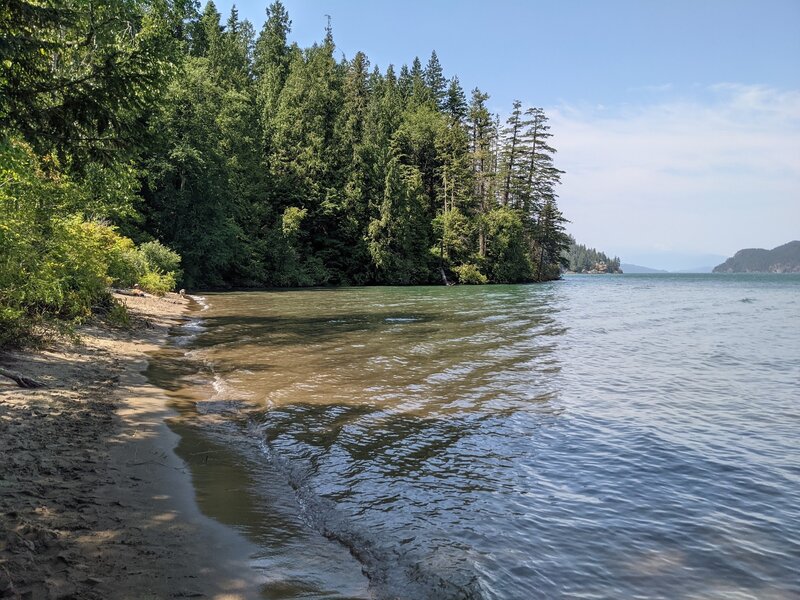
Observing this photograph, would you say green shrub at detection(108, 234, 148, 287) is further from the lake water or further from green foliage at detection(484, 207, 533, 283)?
green foliage at detection(484, 207, 533, 283)

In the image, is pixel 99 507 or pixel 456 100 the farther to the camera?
pixel 456 100

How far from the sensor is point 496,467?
644 cm

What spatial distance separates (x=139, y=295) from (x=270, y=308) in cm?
592

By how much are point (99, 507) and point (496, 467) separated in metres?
4.32

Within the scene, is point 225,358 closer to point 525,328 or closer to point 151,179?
point 525,328

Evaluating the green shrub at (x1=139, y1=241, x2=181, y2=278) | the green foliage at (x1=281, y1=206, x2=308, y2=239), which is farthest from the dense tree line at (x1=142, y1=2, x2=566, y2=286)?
the green shrub at (x1=139, y1=241, x2=181, y2=278)

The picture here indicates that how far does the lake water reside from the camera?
421 centimetres

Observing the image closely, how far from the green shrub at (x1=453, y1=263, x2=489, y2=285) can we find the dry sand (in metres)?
52.2

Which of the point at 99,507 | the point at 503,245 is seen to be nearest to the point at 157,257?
the point at 99,507

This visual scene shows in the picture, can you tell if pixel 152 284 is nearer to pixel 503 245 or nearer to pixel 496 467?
pixel 496 467

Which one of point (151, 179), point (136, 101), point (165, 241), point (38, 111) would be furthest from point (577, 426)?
point (165, 241)

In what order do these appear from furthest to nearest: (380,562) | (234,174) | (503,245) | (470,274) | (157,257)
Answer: (503,245)
(470,274)
(234,174)
(157,257)
(380,562)

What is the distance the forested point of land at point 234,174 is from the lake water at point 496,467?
364 cm

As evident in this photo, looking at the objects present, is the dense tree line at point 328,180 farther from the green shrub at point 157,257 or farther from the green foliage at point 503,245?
the green shrub at point 157,257
